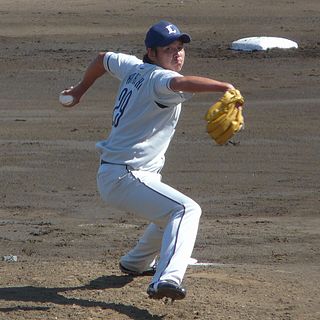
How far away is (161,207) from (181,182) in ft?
17.2

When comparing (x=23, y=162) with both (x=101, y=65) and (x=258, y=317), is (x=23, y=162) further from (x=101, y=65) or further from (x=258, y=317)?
(x=258, y=317)

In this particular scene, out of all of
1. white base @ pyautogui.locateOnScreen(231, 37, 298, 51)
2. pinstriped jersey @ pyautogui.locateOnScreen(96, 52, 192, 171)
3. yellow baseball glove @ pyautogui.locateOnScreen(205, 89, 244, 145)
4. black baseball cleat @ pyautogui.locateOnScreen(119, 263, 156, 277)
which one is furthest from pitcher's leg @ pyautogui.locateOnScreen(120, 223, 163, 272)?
white base @ pyautogui.locateOnScreen(231, 37, 298, 51)

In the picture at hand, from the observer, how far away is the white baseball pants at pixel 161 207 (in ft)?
20.4

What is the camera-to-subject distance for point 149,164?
6.52 metres

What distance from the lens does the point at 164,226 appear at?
653 centimetres

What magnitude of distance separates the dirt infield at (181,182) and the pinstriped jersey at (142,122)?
86 centimetres

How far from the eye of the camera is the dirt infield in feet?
22.5

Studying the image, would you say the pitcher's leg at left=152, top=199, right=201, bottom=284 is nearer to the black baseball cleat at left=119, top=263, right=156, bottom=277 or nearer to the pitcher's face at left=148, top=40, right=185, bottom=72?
the pitcher's face at left=148, top=40, right=185, bottom=72

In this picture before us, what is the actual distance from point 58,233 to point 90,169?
8.78ft

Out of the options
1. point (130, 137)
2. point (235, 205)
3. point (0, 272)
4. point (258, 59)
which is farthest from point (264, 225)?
point (258, 59)

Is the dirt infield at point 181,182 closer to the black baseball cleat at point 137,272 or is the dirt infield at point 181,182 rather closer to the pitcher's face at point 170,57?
the black baseball cleat at point 137,272

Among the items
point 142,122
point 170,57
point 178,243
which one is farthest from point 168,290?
point 170,57

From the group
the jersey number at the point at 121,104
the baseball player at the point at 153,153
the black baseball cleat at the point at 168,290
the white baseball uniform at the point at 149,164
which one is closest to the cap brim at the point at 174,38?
the baseball player at the point at 153,153

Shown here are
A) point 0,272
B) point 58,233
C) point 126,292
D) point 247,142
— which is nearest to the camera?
point 126,292
